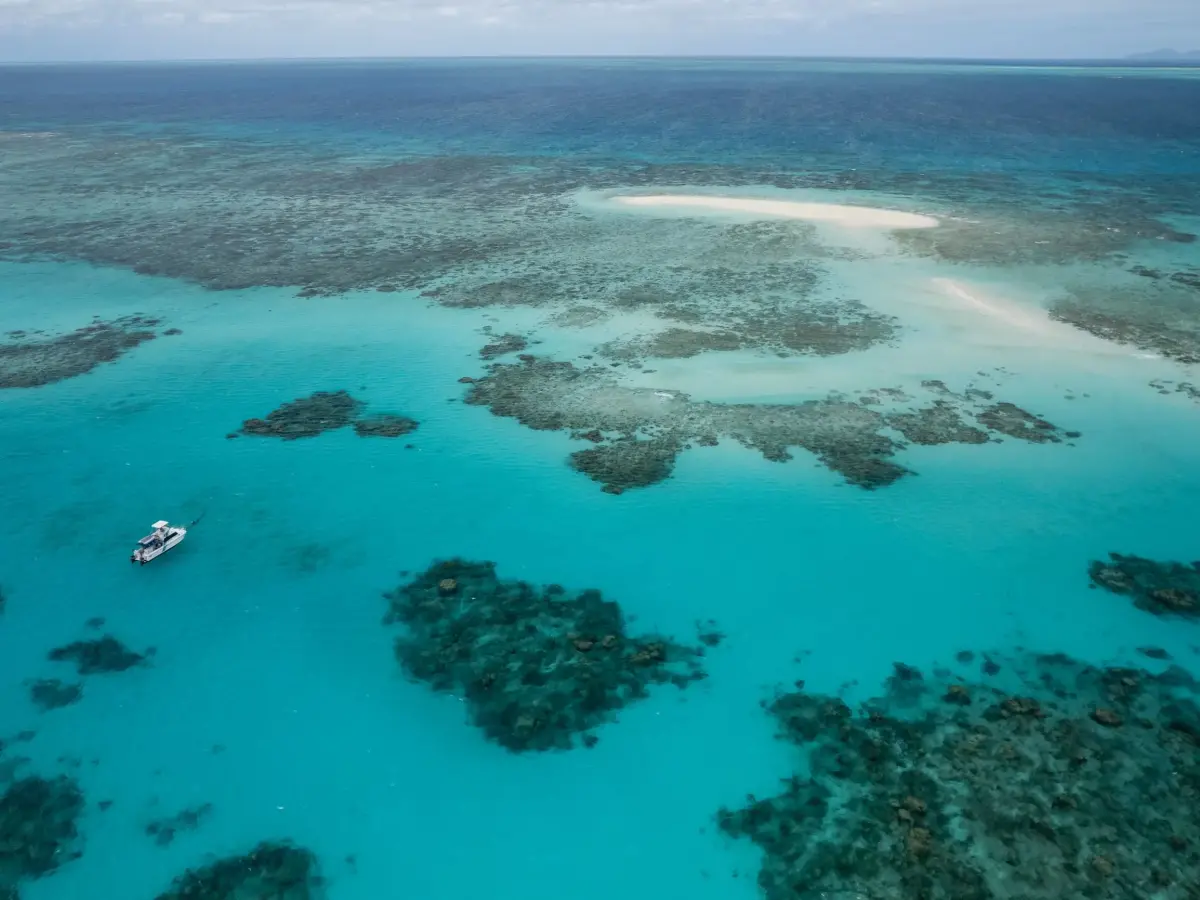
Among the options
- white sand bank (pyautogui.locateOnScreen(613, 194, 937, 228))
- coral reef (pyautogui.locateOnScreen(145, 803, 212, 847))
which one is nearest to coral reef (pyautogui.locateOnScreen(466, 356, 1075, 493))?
coral reef (pyautogui.locateOnScreen(145, 803, 212, 847))

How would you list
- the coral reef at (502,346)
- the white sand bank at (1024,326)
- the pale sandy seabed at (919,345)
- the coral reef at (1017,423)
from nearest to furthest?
the coral reef at (1017,423)
the pale sandy seabed at (919,345)
the white sand bank at (1024,326)
the coral reef at (502,346)

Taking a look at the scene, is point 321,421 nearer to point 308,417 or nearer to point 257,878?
point 308,417

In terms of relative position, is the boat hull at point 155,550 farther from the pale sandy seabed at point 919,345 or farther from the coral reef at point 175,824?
the pale sandy seabed at point 919,345

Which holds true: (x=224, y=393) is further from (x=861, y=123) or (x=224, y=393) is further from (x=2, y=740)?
(x=861, y=123)

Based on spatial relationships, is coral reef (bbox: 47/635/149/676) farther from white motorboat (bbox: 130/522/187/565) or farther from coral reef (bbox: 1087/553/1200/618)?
coral reef (bbox: 1087/553/1200/618)

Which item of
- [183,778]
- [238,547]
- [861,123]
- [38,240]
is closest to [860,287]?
[238,547]

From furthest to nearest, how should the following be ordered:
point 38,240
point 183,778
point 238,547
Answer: point 38,240, point 238,547, point 183,778

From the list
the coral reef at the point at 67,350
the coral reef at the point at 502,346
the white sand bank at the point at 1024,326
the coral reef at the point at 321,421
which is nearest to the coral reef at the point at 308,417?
the coral reef at the point at 321,421
